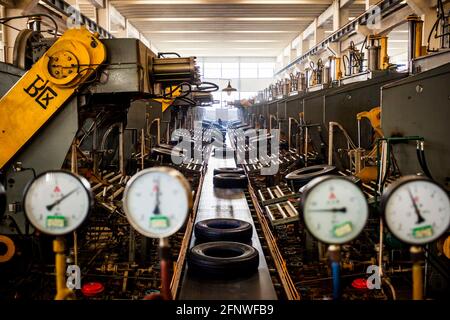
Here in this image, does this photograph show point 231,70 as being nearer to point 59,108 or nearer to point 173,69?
point 173,69

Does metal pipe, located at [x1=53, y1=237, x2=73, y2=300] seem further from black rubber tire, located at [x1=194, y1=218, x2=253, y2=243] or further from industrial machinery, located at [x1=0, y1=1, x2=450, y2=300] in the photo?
black rubber tire, located at [x1=194, y1=218, x2=253, y2=243]

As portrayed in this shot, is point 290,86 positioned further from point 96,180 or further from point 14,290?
point 14,290

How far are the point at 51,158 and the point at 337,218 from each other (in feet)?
9.31

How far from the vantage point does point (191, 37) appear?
67.5 ft

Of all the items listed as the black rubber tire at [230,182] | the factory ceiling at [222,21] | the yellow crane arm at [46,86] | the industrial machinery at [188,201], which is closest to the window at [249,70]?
the factory ceiling at [222,21]

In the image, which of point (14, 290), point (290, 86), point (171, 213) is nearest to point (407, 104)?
point (171, 213)

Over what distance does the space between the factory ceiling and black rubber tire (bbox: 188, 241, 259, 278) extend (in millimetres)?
11600

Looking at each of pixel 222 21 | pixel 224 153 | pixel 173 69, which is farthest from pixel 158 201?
pixel 222 21

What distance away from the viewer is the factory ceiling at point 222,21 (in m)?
14.0

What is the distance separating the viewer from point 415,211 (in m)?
1.83

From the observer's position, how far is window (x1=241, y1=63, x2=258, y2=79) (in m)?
30.2

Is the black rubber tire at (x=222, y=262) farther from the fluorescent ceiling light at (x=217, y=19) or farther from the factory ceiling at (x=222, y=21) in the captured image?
the fluorescent ceiling light at (x=217, y=19)

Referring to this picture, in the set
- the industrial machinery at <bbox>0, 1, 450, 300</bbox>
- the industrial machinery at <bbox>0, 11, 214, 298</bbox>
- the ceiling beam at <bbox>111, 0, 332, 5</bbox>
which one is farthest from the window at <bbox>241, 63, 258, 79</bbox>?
the industrial machinery at <bbox>0, 11, 214, 298</bbox>

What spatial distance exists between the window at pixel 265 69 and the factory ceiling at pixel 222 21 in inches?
223
